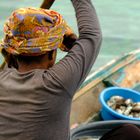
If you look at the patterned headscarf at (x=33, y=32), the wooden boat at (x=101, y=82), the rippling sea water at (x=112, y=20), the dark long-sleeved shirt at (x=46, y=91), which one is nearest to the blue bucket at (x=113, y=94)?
the wooden boat at (x=101, y=82)

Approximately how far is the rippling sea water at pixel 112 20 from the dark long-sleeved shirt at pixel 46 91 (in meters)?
2.76

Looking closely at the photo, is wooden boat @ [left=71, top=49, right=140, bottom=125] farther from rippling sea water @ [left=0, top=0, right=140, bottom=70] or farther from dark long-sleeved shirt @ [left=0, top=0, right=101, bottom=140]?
dark long-sleeved shirt @ [left=0, top=0, right=101, bottom=140]

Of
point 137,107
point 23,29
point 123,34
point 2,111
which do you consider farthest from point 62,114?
point 123,34

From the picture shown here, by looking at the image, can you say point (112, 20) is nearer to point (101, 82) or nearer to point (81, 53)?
point (101, 82)

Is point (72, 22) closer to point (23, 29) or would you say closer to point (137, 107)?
point (137, 107)

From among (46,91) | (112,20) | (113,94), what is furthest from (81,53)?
(112,20)

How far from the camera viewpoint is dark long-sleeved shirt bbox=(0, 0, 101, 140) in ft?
4.63

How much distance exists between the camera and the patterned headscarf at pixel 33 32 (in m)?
1.40

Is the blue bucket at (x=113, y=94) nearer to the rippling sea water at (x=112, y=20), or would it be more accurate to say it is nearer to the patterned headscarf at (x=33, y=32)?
the patterned headscarf at (x=33, y=32)

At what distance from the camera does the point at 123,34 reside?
498 centimetres

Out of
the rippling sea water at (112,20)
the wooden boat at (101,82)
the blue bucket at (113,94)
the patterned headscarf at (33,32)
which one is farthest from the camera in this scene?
the rippling sea water at (112,20)

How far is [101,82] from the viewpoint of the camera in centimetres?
303

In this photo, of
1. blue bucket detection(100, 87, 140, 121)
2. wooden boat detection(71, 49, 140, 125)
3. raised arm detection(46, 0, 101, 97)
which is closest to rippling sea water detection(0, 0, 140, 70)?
wooden boat detection(71, 49, 140, 125)

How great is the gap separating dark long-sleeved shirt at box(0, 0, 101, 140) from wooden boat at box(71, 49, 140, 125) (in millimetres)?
1223
